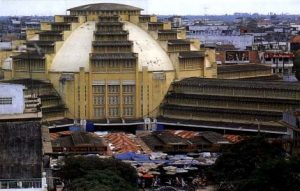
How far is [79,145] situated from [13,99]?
25.5 metres

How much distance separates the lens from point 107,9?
106 m

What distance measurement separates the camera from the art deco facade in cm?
9588

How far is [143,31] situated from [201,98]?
549 inches

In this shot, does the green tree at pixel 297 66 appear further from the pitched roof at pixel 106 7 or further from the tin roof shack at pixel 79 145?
the tin roof shack at pixel 79 145

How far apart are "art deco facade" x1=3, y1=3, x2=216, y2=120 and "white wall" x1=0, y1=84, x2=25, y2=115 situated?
4431 cm

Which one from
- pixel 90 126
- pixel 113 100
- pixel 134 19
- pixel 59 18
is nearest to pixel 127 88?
pixel 113 100

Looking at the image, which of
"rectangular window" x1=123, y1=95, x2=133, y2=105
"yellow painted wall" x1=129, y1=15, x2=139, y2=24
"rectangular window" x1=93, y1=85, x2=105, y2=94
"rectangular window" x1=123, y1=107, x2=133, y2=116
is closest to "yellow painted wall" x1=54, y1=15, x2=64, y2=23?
"yellow painted wall" x1=129, y1=15, x2=139, y2=24

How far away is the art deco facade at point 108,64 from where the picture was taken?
9588 centimetres

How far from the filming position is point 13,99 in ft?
165

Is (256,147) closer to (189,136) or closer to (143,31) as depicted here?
(189,136)

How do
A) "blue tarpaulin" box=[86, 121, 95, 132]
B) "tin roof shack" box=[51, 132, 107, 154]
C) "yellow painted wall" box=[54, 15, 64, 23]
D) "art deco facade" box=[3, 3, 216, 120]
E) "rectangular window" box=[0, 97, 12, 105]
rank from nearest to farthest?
"rectangular window" box=[0, 97, 12, 105], "tin roof shack" box=[51, 132, 107, 154], "blue tarpaulin" box=[86, 121, 95, 132], "art deco facade" box=[3, 3, 216, 120], "yellow painted wall" box=[54, 15, 64, 23]

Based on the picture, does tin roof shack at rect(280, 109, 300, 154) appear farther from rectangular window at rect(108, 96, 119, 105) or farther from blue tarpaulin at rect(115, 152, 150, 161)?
rectangular window at rect(108, 96, 119, 105)

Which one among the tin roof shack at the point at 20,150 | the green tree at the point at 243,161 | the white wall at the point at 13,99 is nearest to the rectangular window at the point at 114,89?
the green tree at the point at 243,161

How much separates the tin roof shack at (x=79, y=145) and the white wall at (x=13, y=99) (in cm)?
2366
